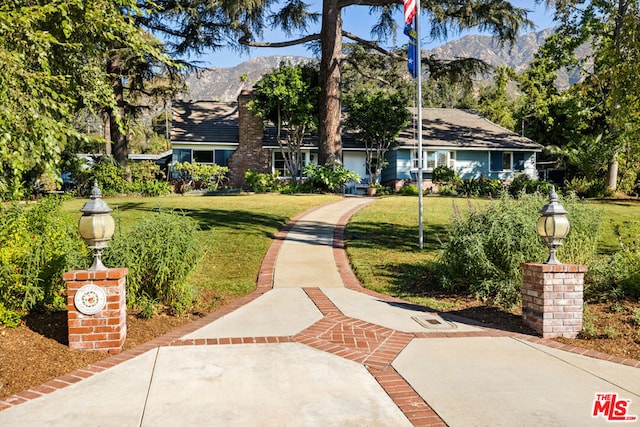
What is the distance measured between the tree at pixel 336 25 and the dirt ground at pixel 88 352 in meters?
17.3

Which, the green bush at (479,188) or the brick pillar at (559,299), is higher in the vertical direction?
the green bush at (479,188)

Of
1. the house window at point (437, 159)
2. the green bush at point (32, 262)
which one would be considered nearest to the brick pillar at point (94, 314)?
the green bush at point (32, 262)

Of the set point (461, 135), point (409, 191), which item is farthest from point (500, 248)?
point (461, 135)

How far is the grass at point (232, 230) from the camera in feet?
26.2

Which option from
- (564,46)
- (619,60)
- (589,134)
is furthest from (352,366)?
(589,134)

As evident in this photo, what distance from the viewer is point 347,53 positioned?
27719 millimetres

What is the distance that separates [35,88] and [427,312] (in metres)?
5.56

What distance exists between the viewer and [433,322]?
6184 mm

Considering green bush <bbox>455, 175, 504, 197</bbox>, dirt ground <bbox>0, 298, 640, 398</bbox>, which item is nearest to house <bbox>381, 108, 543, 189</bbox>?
green bush <bbox>455, 175, 504, 197</bbox>

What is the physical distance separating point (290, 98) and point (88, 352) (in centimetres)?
1980

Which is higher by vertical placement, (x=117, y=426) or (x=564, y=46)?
(x=564, y=46)

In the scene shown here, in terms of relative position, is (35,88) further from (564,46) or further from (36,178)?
(564,46)

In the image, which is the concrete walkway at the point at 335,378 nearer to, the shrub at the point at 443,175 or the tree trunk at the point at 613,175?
the shrub at the point at 443,175

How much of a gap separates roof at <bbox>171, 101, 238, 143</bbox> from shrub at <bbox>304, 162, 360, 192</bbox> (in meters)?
7.60
